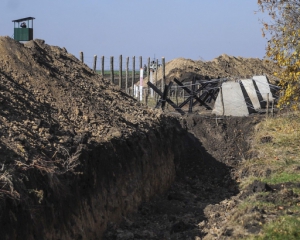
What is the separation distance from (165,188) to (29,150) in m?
6.96

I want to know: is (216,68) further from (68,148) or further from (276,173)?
(68,148)

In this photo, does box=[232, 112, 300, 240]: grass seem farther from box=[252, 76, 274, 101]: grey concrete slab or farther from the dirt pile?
box=[252, 76, 274, 101]: grey concrete slab

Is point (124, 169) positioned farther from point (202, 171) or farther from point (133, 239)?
point (202, 171)

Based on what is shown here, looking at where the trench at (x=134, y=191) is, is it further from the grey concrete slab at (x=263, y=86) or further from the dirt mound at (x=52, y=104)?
the grey concrete slab at (x=263, y=86)

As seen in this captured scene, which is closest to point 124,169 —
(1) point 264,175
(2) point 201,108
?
(1) point 264,175

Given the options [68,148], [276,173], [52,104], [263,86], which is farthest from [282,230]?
[263,86]

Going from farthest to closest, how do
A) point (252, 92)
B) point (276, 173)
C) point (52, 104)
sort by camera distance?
point (252, 92)
point (276, 173)
point (52, 104)

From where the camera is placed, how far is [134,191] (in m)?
14.7

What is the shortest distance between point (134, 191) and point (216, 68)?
40180mm

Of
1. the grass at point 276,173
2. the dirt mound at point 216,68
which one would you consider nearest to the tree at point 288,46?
the grass at point 276,173

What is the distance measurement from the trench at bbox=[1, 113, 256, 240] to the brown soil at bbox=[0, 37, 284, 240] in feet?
0.08

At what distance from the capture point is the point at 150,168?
1614 centimetres

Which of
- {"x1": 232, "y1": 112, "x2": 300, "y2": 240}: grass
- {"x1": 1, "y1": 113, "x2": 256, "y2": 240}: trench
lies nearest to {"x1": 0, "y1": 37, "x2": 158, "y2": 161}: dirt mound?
{"x1": 1, "y1": 113, "x2": 256, "y2": 240}: trench

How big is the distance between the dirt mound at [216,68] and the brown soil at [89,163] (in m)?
25.6
